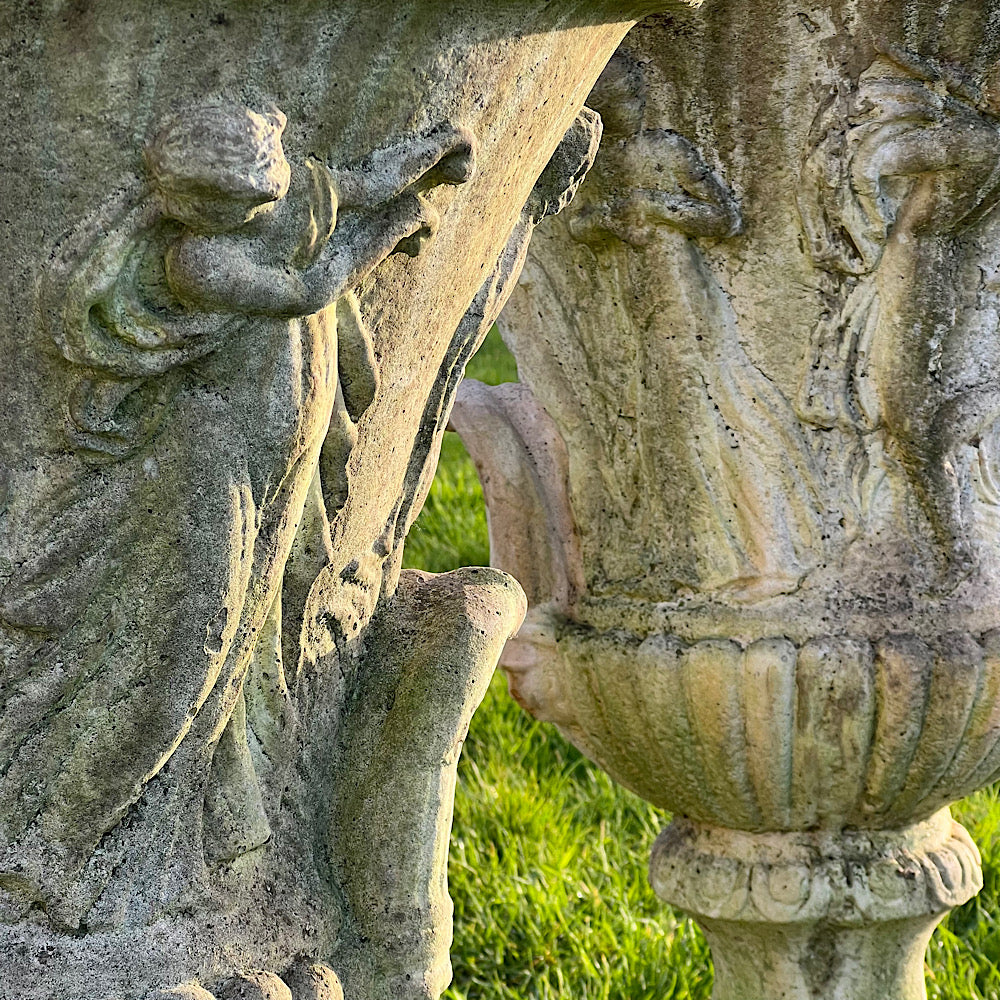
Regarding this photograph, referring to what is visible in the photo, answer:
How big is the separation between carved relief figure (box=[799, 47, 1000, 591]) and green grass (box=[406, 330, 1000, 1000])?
655mm

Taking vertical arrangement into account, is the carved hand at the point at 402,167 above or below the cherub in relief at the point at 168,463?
above

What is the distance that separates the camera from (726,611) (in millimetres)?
1564

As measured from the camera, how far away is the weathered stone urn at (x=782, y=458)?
143cm

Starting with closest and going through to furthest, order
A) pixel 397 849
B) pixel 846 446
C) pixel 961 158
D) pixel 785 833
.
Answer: pixel 397 849
pixel 961 158
pixel 846 446
pixel 785 833

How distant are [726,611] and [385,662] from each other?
23.0 inches

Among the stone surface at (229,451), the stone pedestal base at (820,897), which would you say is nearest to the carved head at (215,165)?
the stone surface at (229,451)

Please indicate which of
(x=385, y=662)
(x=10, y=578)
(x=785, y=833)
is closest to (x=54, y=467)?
(x=10, y=578)

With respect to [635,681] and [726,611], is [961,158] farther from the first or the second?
[635,681]

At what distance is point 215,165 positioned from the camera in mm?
784

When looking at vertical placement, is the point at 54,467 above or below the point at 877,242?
below

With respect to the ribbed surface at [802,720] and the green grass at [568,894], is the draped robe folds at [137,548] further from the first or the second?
the green grass at [568,894]

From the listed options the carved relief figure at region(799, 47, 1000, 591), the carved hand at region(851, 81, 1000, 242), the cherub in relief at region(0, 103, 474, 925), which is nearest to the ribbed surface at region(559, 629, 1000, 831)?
the carved relief figure at region(799, 47, 1000, 591)

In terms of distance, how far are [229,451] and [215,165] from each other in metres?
0.16

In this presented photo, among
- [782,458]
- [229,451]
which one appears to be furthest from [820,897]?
[229,451]
